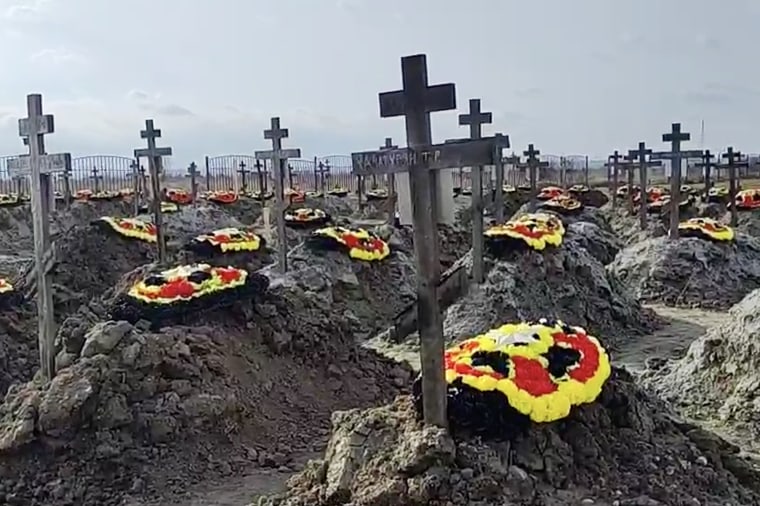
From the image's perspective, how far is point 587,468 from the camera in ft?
20.2

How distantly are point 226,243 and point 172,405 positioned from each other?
28.3 ft

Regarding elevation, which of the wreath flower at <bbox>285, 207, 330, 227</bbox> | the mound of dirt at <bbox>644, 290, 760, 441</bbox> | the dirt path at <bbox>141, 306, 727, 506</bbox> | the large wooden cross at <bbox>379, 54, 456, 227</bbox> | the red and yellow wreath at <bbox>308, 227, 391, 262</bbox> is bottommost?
the dirt path at <bbox>141, 306, 727, 506</bbox>

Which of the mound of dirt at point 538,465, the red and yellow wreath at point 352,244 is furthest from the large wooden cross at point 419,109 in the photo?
the red and yellow wreath at point 352,244

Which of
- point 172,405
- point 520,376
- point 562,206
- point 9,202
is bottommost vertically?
point 172,405

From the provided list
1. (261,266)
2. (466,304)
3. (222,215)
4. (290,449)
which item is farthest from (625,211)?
(290,449)

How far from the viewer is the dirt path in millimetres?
7715

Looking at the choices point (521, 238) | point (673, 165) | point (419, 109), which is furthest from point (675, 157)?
point (419, 109)

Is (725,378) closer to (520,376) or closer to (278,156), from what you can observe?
(520,376)

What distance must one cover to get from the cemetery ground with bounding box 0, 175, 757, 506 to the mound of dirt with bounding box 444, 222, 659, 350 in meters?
0.03

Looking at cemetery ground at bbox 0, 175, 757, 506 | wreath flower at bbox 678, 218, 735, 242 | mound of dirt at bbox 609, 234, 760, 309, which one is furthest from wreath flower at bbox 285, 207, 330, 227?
cemetery ground at bbox 0, 175, 757, 506

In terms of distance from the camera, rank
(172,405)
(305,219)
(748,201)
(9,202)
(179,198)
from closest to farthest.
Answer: (172,405) < (305,219) < (748,201) < (9,202) < (179,198)

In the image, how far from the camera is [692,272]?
17.2 m

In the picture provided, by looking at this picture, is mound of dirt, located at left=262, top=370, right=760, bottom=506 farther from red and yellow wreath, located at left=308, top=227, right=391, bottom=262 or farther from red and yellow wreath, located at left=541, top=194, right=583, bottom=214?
red and yellow wreath, located at left=541, top=194, right=583, bottom=214

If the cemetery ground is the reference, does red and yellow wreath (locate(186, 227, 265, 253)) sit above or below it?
above
